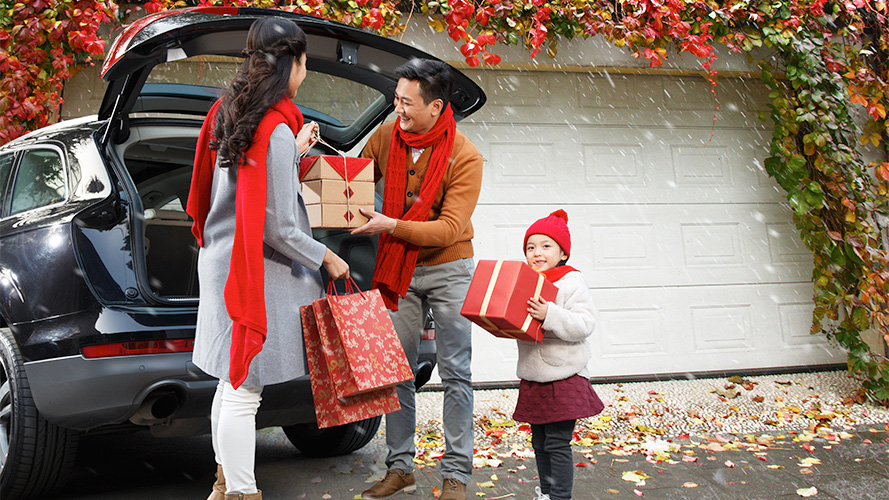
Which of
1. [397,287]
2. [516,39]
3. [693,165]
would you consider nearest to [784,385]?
[693,165]

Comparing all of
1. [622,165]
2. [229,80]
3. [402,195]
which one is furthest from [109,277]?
[622,165]

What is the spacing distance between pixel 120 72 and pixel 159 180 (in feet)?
3.72

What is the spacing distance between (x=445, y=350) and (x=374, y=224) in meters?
0.65

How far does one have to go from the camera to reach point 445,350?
2.62m

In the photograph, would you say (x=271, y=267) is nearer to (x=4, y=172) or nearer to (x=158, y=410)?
(x=158, y=410)

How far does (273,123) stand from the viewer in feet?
6.35

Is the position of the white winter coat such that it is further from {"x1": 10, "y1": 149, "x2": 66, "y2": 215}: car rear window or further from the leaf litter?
{"x1": 10, "y1": 149, "x2": 66, "y2": 215}: car rear window

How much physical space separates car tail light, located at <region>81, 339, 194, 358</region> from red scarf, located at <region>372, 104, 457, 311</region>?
772 millimetres

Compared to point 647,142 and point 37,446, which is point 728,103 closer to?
point 647,142

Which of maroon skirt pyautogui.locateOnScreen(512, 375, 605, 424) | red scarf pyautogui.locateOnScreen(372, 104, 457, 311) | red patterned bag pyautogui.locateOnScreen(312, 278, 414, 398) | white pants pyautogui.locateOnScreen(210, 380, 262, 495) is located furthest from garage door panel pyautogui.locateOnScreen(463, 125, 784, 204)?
white pants pyautogui.locateOnScreen(210, 380, 262, 495)

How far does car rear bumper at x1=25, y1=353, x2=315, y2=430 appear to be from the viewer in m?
2.08

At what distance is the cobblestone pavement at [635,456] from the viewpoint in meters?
2.70

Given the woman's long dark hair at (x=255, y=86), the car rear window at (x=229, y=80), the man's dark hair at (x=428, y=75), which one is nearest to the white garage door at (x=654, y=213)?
the car rear window at (x=229, y=80)

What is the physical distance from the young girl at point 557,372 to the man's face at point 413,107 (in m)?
0.64
